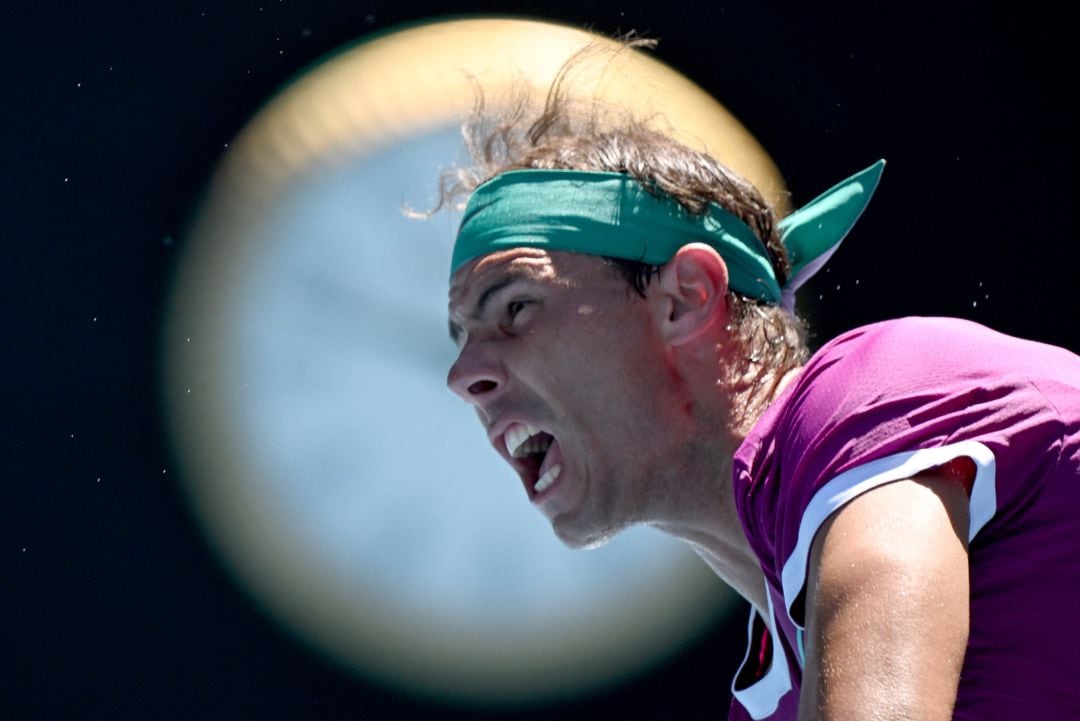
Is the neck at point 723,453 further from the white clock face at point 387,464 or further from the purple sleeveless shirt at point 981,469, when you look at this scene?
the white clock face at point 387,464

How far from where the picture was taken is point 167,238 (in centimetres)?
228

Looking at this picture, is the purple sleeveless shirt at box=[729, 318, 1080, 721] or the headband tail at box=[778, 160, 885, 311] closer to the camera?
the purple sleeveless shirt at box=[729, 318, 1080, 721]

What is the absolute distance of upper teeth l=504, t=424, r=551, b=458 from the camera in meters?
1.66

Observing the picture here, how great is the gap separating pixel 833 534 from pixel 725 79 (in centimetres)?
150

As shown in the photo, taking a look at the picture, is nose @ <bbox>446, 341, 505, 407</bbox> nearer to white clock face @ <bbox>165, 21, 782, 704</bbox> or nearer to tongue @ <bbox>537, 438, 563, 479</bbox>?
tongue @ <bbox>537, 438, 563, 479</bbox>

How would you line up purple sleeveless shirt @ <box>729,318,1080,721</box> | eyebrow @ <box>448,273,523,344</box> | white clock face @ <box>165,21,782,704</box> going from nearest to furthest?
1. purple sleeveless shirt @ <box>729,318,1080,721</box>
2. eyebrow @ <box>448,273,523,344</box>
3. white clock face @ <box>165,21,782,704</box>

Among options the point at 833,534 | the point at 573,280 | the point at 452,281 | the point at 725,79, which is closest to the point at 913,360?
the point at 833,534

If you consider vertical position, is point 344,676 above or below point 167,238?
below

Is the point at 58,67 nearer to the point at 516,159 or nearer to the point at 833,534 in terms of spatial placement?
the point at 516,159

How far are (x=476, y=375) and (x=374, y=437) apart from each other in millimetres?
926

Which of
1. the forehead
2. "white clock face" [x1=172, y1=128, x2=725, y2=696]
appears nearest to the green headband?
the forehead

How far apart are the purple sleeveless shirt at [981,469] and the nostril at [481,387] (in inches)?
21.1

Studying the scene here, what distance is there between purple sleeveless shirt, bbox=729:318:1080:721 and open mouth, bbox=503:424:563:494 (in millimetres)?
503

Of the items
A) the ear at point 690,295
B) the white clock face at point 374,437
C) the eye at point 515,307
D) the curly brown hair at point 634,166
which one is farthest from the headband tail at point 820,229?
the white clock face at point 374,437
